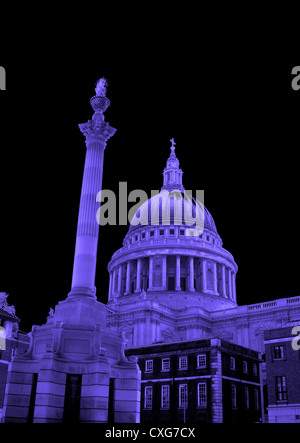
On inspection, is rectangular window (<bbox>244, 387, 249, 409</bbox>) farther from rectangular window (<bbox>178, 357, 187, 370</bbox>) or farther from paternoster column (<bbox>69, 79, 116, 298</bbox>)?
paternoster column (<bbox>69, 79, 116, 298</bbox>)

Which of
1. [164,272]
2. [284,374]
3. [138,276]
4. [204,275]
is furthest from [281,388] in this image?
[138,276]

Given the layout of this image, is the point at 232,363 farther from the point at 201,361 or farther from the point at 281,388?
the point at 281,388

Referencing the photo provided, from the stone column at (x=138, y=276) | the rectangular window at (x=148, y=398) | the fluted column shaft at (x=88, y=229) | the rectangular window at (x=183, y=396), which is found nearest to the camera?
the fluted column shaft at (x=88, y=229)

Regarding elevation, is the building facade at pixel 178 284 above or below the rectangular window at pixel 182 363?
above

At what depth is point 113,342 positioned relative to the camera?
92.9 ft

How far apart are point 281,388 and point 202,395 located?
956 cm

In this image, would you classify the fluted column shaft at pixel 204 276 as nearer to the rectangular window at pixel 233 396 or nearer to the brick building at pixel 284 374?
the rectangular window at pixel 233 396

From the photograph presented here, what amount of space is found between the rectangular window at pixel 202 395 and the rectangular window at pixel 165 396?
4022mm

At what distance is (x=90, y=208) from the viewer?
31.0 meters

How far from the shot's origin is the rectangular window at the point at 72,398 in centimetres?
2499

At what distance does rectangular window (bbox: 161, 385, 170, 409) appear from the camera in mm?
53128

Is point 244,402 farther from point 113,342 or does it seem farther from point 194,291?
point 194,291

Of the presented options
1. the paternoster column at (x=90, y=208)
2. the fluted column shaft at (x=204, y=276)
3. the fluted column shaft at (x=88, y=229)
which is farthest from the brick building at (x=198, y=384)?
the fluted column shaft at (x=204, y=276)
